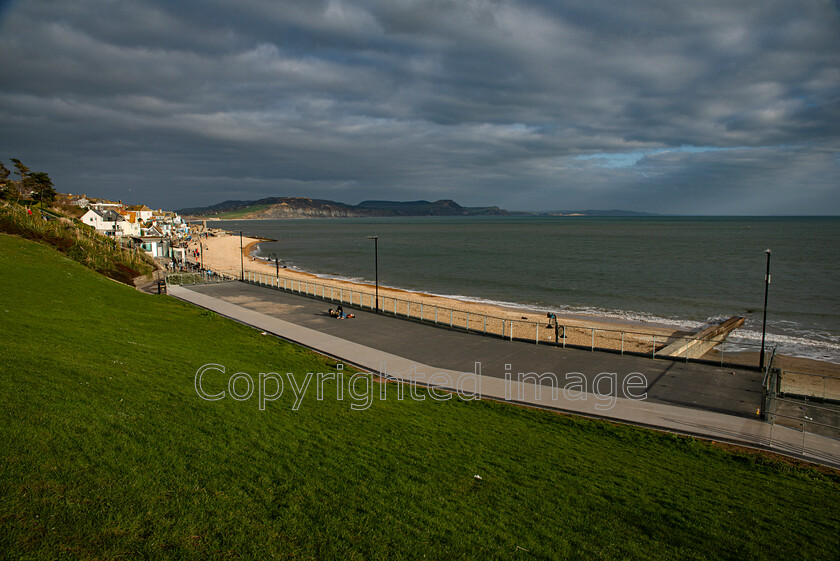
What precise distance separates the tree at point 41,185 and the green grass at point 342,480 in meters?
56.1

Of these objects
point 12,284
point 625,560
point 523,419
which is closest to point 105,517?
point 625,560

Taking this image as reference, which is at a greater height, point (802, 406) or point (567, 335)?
point (802, 406)

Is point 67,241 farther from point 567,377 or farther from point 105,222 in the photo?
point 105,222

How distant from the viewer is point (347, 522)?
599 cm

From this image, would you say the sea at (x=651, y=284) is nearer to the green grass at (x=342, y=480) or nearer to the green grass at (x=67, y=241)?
the green grass at (x=342, y=480)

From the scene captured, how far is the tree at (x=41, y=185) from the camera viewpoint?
54.4 metres

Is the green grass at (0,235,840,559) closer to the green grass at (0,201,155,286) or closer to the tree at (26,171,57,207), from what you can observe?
the green grass at (0,201,155,286)

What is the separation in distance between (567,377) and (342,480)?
9.73m

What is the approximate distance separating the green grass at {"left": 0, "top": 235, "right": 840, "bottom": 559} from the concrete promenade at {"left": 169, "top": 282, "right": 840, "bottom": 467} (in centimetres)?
103

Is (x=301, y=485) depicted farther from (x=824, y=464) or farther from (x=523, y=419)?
(x=824, y=464)

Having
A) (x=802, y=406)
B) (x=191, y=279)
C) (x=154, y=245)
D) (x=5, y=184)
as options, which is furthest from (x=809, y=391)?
(x=5, y=184)

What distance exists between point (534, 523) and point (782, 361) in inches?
904

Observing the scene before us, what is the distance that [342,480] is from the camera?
7188 millimetres

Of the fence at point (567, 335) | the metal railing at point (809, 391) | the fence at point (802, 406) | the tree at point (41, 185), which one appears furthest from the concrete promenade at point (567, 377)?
the tree at point (41, 185)
